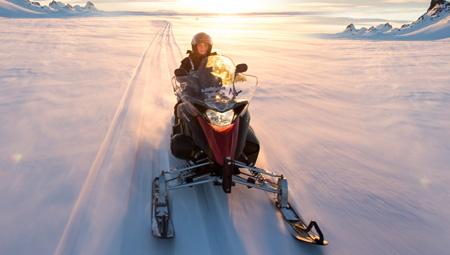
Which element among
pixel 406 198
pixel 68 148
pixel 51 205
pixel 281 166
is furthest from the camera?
pixel 68 148

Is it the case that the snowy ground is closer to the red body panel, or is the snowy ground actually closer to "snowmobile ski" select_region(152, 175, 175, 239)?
"snowmobile ski" select_region(152, 175, 175, 239)

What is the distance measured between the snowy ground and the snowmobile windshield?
3.41 feet

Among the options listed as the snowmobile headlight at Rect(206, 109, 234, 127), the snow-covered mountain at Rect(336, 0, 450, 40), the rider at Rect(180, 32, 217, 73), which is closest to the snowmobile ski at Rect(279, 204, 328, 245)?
the snowmobile headlight at Rect(206, 109, 234, 127)

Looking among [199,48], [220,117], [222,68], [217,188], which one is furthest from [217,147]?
[199,48]

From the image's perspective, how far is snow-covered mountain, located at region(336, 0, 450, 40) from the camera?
175 feet

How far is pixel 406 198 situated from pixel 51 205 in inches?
158

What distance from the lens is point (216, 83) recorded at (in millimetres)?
5176

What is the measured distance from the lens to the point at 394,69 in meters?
15.0

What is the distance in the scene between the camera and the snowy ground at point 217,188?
3.88 meters

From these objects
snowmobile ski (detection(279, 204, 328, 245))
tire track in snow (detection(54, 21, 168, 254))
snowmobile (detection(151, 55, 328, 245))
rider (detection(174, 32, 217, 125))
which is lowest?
tire track in snow (detection(54, 21, 168, 254))

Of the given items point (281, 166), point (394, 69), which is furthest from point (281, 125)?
point (394, 69)

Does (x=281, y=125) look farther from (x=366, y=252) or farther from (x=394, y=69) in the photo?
(x=394, y=69)

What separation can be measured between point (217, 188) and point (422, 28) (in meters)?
63.6

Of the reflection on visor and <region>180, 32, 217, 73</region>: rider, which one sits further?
<region>180, 32, 217, 73</region>: rider
